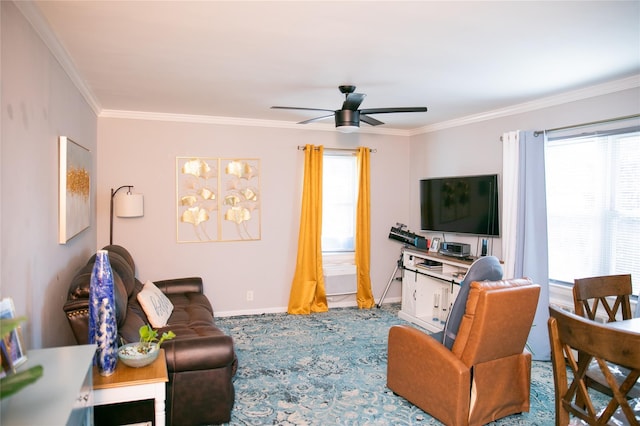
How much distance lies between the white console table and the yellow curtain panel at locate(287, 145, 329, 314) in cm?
341

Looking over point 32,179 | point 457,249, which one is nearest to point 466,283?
point 457,249

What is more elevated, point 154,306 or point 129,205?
point 129,205

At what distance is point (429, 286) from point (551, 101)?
238cm

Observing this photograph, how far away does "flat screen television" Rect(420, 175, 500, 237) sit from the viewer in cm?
431

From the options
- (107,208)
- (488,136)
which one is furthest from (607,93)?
(107,208)

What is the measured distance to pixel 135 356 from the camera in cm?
213

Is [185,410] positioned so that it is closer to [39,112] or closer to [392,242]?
[39,112]

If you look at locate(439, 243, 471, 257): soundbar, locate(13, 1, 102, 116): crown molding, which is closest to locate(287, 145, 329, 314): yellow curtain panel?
locate(439, 243, 471, 257): soundbar

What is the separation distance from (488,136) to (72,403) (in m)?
4.47

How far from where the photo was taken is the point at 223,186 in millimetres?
4887

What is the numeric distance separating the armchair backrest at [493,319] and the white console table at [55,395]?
201 centimetres

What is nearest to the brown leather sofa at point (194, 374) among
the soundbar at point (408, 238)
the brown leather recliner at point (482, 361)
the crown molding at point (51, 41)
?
the brown leather recliner at point (482, 361)

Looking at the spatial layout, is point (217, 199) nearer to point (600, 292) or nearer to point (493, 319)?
point (493, 319)

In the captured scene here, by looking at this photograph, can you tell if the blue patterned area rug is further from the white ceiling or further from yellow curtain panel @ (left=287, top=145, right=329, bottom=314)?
the white ceiling
